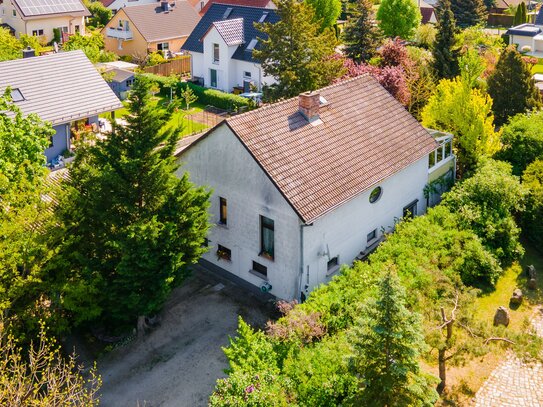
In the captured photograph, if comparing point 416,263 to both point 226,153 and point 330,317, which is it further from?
point 226,153

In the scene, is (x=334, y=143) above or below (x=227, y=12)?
below

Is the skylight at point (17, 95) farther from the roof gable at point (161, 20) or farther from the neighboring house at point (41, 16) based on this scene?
the neighboring house at point (41, 16)

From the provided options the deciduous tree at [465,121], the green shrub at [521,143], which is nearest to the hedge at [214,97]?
the deciduous tree at [465,121]

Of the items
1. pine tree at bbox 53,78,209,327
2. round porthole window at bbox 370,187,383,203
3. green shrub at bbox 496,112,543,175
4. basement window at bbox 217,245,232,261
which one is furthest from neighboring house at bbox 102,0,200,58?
pine tree at bbox 53,78,209,327

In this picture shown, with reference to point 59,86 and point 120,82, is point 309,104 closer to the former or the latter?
point 59,86

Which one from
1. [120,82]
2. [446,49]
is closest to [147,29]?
[120,82]

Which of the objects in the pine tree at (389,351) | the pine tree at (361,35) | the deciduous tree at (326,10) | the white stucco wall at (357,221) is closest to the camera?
the pine tree at (389,351)
